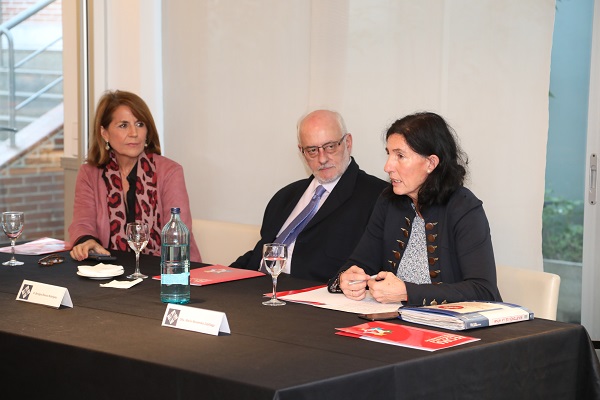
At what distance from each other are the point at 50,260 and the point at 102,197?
2.38ft

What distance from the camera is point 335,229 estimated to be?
3.49m

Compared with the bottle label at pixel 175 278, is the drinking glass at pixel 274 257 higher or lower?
higher

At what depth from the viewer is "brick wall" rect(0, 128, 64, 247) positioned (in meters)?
5.79

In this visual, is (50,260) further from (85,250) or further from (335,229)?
(335,229)

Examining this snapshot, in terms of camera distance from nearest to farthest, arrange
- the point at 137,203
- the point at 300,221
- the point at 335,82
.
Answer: the point at 300,221, the point at 137,203, the point at 335,82

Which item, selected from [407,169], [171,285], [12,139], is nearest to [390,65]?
[407,169]

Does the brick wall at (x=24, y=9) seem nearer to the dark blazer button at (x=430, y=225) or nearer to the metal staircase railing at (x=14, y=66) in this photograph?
the metal staircase railing at (x=14, y=66)

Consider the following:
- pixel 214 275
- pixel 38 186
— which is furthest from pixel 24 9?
pixel 214 275

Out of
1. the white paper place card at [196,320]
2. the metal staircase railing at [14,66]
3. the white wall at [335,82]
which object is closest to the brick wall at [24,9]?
the metal staircase railing at [14,66]

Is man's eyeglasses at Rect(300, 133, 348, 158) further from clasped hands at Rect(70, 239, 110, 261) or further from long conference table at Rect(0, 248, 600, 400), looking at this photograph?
long conference table at Rect(0, 248, 600, 400)

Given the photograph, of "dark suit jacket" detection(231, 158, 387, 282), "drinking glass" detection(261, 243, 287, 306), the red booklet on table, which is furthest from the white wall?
"drinking glass" detection(261, 243, 287, 306)

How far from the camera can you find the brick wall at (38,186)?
579 cm

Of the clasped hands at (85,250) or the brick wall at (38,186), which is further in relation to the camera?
the brick wall at (38,186)

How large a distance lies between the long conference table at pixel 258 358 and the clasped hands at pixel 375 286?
165mm
